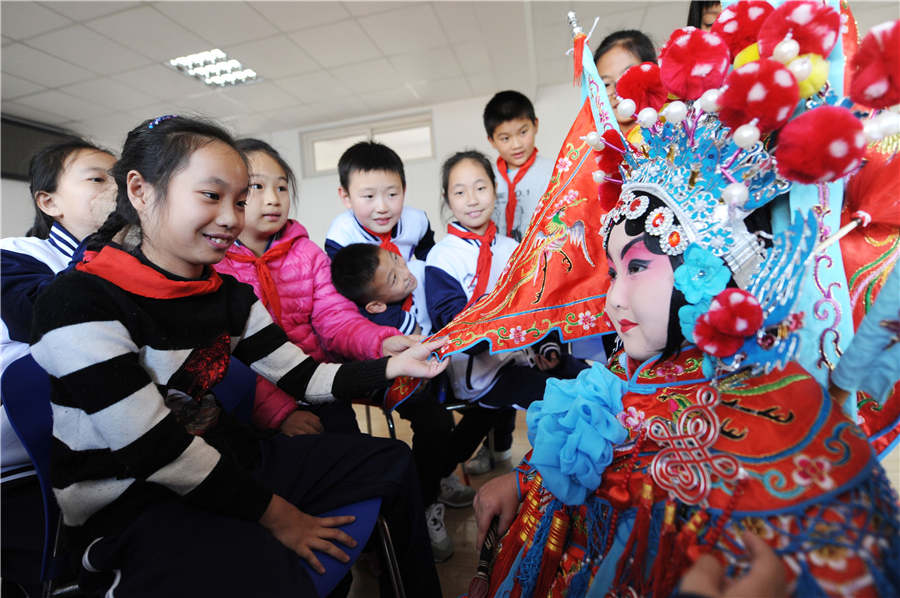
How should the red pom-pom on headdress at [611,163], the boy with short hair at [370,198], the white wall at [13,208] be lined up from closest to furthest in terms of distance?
the red pom-pom on headdress at [611,163], the boy with short hair at [370,198], the white wall at [13,208]

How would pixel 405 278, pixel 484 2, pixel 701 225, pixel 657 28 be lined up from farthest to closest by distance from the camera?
1. pixel 657 28
2. pixel 484 2
3. pixel 405 278
4. pixel 701 225

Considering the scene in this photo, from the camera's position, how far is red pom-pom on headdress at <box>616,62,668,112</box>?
783 mm

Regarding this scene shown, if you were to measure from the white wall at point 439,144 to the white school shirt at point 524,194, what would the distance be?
354 cm

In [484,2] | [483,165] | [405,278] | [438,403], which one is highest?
[484,2]

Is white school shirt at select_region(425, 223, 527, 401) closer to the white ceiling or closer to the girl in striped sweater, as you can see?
the girl in striped sweater

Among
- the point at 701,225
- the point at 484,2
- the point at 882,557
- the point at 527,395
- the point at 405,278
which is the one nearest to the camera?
the point at 882,557

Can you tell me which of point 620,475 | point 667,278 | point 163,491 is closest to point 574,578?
point 620,475

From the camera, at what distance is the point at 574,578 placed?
2.42ft

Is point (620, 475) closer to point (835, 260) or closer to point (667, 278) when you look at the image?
point (667, 278)

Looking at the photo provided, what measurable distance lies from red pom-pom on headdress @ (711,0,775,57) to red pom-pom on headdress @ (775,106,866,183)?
248 millimetres

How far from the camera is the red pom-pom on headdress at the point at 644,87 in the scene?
0.78 m

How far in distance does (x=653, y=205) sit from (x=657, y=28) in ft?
15.0

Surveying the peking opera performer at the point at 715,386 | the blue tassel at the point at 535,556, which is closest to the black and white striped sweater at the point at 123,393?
the blue tassel at the point at 535,556

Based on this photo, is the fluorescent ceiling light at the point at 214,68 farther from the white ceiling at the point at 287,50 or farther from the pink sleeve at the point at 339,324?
the pink sleeve at the point at 339,324
